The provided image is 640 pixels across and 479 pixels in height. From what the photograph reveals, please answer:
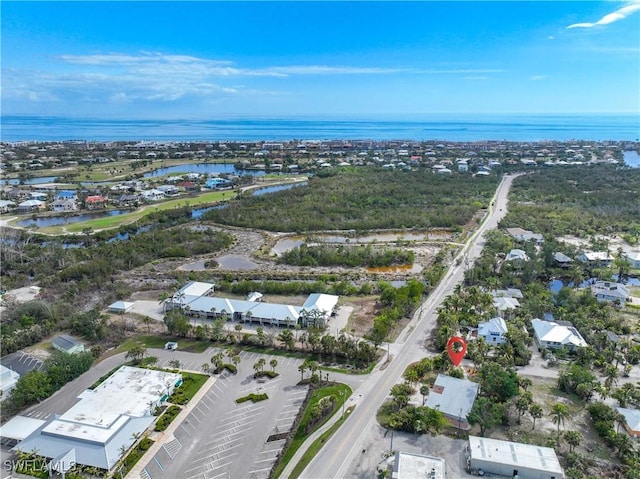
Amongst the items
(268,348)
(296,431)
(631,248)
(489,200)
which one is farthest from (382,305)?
(489,200)

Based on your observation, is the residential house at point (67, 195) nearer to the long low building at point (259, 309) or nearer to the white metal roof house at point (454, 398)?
the long low building at point (259, 309)

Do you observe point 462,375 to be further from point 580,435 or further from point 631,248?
point 631,248

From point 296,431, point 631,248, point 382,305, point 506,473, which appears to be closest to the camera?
point 506,473

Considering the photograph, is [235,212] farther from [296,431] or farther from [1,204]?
[296,431]

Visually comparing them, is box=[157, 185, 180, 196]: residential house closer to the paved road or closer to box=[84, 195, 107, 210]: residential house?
box=[84, 195, 107, 210]: residential house

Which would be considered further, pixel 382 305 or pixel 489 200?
pixel 489 200

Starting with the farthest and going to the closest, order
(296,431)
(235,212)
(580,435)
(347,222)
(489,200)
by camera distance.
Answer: (489,200) < (235,212) < (347,222) < (296,431) < (580,435)

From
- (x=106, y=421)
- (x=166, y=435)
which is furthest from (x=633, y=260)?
(x=106, y=421)
